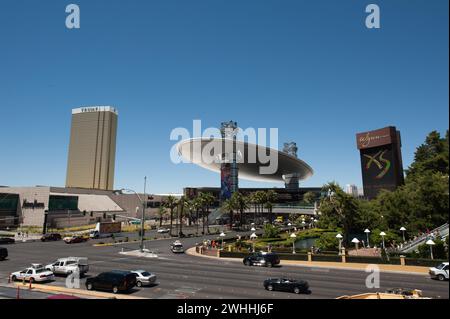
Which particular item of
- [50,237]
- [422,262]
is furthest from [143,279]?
[50,237]

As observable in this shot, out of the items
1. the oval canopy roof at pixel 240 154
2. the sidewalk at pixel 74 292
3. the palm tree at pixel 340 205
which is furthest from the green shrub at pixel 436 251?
the oval canopy roof at pixel 240 154

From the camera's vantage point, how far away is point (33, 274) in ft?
97.0

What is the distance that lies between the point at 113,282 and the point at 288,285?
14283 mm

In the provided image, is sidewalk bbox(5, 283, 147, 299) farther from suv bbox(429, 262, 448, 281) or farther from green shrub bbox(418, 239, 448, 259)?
green shrub bbox(418, 239, 448, 259)

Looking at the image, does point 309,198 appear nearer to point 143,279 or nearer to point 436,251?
point 436,251

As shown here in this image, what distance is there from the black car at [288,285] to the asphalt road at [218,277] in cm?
53

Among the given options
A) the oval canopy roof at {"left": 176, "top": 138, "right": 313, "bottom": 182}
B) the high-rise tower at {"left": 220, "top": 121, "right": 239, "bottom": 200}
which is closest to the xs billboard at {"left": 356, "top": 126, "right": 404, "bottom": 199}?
the high-rise tower at {"left": 220, "top": 121, "right": 239, "bottom": 200}

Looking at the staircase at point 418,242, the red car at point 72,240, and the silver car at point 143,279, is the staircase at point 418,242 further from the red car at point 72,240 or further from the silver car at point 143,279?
the red car at point 72,240

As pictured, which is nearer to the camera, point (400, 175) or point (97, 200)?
point (400, 175)

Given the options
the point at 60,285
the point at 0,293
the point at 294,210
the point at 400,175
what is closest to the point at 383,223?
the point at 400,175
